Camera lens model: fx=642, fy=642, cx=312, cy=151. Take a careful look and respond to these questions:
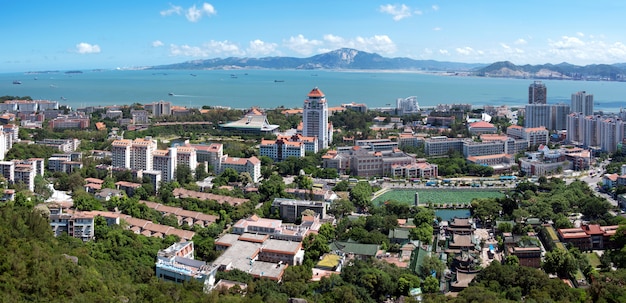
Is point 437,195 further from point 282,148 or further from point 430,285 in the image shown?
point 430,285

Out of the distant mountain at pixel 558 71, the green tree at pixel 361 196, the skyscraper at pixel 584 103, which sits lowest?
the green tree at pixel 361 196

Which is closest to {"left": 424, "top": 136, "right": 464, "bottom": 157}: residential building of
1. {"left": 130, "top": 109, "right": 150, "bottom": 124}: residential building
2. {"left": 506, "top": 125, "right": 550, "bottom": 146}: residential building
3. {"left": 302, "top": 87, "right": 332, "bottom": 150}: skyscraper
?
{"left": 506, "top": 125, "right": 550, "bottom": 146}: residential building

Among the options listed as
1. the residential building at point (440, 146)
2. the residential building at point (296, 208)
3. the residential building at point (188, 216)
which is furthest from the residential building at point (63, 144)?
the residential building at point (440, 146)

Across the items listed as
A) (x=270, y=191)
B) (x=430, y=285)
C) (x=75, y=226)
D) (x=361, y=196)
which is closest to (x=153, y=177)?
(x=270, y=191)

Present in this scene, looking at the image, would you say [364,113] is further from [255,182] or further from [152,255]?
[152,255]

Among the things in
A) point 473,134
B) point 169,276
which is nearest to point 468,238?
point 169,276

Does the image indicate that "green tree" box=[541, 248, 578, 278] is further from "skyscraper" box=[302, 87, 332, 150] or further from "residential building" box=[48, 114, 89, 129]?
"residential building" box=[48, 114, 89, 129]

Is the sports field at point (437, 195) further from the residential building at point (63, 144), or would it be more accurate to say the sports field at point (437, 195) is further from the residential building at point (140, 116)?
the residential building at point (140, 116)
